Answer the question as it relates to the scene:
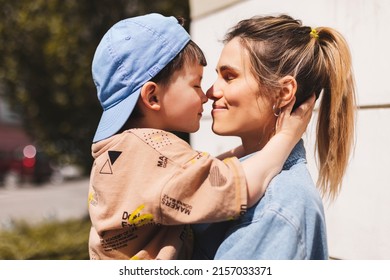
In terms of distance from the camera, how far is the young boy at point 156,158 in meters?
1.40

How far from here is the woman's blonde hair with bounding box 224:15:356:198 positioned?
1.65 metres

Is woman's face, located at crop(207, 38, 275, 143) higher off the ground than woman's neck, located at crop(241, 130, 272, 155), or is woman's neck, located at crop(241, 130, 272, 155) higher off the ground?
woman's face, located at crop(207, 38, 275, 143)

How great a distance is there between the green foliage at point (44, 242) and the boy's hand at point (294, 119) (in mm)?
5535

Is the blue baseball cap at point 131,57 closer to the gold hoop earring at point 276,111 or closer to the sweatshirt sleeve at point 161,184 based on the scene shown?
the sweatshirt sleeve at point 161,184

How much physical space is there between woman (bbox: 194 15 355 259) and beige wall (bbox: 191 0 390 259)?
0.35 metres

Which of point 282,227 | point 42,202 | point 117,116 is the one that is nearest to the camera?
point 282,227

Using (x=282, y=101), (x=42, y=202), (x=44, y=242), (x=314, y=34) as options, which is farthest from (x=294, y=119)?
(x=42, y=202)

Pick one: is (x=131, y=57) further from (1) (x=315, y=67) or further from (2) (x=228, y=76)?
(1) (x=315, y=67)

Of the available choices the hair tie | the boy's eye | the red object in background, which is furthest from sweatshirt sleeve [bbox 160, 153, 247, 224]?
the red object in background

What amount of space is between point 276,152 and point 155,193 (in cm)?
37

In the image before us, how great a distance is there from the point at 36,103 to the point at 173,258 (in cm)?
762

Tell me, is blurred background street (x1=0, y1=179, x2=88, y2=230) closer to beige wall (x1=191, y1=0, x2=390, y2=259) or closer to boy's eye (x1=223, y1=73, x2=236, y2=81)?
beige wall (x1=191, y1=0, x2=390, y2=259)

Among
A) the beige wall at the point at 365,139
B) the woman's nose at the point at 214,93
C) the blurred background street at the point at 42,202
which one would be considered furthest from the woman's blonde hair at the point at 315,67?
the blurred background street at the point at 42,202

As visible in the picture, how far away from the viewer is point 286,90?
65.0 inches
